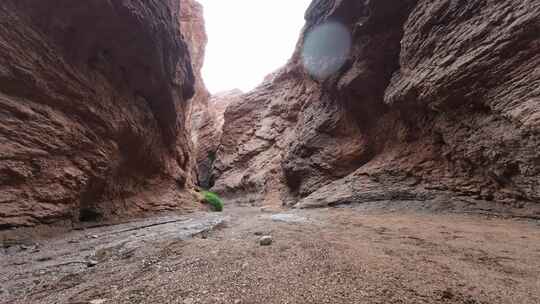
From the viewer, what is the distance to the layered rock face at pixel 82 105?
3.64 m

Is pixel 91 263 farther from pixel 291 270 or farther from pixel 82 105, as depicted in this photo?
pixel 82 105

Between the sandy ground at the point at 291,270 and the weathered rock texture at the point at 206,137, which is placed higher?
the weathered rock texture at the point at 206,137

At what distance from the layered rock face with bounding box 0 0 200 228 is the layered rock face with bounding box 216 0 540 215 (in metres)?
5.95

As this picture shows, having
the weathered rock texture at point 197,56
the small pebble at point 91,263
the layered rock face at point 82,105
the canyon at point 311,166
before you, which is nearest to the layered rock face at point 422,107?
the canyon at point 311,166

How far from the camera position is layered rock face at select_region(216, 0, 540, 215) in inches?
154

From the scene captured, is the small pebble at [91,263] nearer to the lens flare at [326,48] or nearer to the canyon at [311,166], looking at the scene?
the canyon at [311,166]

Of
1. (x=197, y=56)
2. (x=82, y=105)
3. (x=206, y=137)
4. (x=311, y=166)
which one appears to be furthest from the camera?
(x=206, y=137)

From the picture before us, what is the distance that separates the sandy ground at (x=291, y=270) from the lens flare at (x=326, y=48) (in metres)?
8.49

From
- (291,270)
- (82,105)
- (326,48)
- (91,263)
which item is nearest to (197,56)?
(326,48)

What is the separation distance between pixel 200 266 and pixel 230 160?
16.7m

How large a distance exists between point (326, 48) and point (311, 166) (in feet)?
18.8

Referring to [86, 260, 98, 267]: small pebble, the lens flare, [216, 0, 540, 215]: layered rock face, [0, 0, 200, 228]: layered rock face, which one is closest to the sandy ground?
[86, 260, 98, 267]: small pebble

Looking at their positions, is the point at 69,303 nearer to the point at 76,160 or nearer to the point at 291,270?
the point at 291,270

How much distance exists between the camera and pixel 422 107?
19.8 feet
